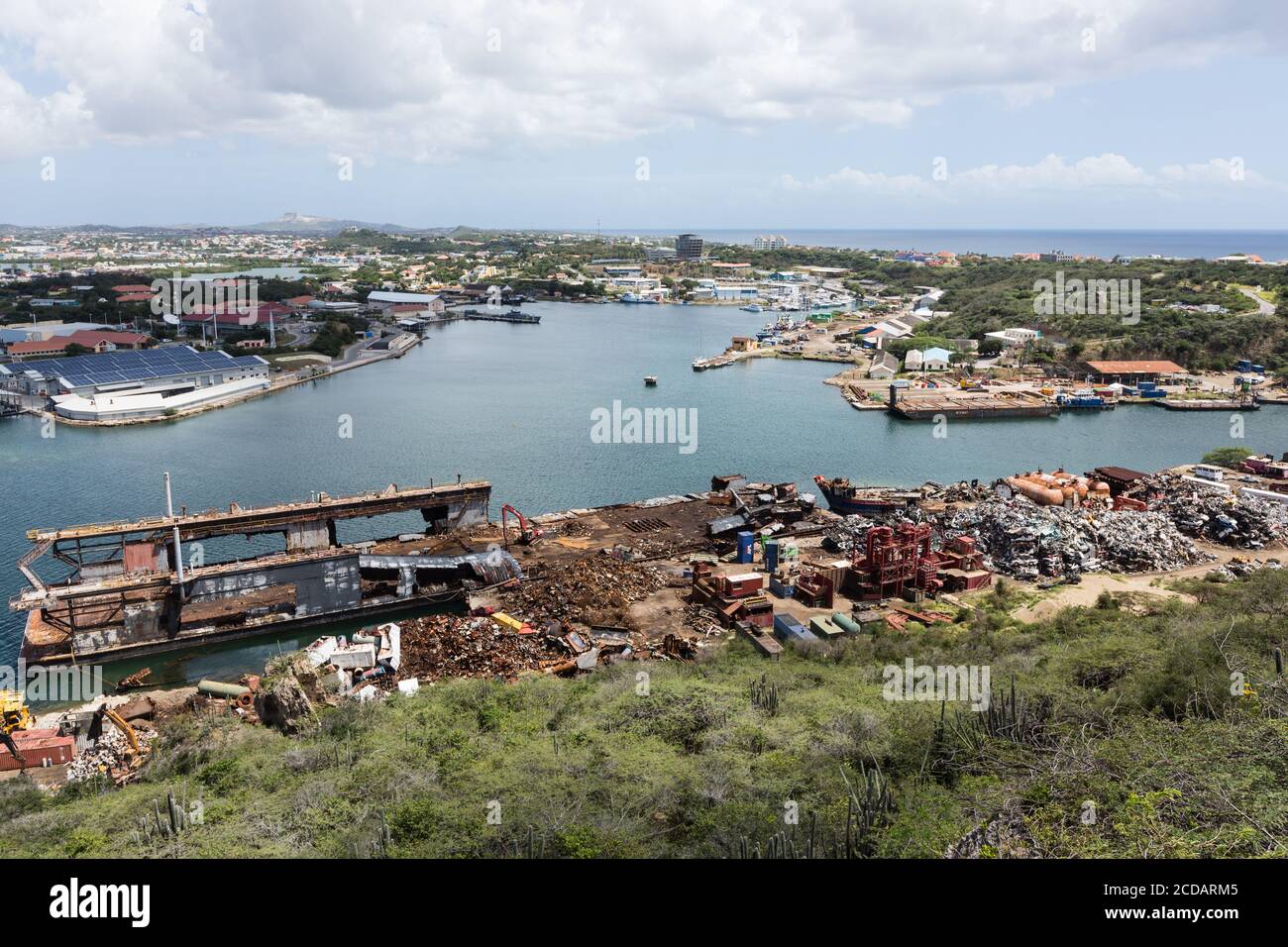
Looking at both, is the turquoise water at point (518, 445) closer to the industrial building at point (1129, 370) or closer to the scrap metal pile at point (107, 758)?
the industrial building at point (1129, 370)

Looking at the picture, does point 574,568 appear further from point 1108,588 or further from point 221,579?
point 1108,588

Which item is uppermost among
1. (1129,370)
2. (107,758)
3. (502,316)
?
Answer: (502,316)

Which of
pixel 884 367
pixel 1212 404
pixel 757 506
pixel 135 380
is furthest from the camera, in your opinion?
pixel 884 367

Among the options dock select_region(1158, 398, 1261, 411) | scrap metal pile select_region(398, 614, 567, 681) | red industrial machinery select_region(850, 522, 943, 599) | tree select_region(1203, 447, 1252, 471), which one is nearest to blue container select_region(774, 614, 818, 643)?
red industrial machinery select_region(850, 522, 943, 599)

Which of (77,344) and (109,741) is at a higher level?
(77,344)

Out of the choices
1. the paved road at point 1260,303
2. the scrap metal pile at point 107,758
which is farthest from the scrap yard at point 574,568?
the paved road at point 1260,303

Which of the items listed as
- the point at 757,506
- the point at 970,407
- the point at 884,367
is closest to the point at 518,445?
the point at 757,506

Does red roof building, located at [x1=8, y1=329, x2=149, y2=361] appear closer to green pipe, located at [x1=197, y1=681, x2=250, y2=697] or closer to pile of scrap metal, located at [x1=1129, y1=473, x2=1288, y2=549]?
green pipe, located at [x1=197, y1=681, x2=250, y2=697]
